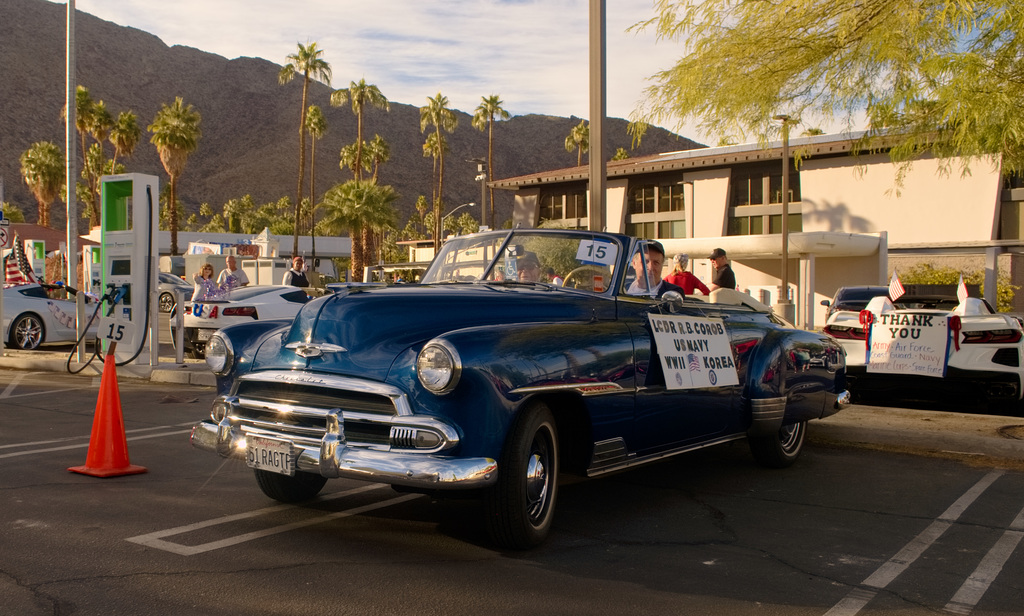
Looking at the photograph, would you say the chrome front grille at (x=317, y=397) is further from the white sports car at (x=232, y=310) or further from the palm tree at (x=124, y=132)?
the palm tree at (x=124, y=132)

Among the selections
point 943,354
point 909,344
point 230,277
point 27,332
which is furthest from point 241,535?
→ point 27,332

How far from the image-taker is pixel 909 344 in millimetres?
9305

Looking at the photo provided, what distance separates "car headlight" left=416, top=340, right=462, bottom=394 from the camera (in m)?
4.23

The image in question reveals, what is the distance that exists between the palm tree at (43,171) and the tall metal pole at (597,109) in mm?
61750

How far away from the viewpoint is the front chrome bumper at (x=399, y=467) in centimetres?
413

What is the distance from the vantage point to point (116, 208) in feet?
42.2

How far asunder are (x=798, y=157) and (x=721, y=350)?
6820 mm

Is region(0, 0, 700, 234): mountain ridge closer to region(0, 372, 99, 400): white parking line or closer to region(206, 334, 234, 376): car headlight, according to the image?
region(0, 372, 99, 400): white parking line

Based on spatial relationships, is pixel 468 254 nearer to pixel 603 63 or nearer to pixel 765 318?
pixel 765 318

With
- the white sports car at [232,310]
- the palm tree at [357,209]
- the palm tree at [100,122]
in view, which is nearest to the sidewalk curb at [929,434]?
the white sports car at [232,310]

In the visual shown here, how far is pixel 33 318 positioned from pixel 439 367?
51.1 ft

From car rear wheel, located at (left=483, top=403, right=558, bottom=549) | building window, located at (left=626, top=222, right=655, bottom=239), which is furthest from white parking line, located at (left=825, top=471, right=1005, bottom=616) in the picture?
building window, located at (left=626, top=222, right=655, bottom=239)

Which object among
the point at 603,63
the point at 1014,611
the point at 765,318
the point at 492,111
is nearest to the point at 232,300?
the point at 603,63

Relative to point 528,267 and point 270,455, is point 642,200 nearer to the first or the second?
point 528,267
